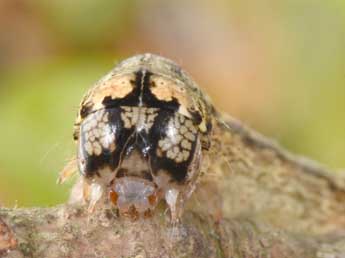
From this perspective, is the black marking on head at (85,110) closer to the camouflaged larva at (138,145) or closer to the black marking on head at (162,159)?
the camouflaged larva at (138,145)

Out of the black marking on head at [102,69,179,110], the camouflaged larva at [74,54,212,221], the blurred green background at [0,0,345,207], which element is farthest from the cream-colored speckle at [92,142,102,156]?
the blurred green background at [0,0,345,207]

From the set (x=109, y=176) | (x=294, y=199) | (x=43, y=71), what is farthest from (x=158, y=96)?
(x=43, y=71)

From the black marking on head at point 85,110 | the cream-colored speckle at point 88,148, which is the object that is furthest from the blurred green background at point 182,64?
the cream-colored speckle at point 88,148

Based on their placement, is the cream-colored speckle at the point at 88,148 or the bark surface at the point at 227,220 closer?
the bark surface at the point at 227,220

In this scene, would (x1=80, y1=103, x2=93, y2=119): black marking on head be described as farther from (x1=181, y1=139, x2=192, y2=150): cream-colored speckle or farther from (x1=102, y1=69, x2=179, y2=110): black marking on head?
(x1=181, y1=139, x2=192, y2=150): cream-colored speckle

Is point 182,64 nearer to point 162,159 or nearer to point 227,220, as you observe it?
point 227,220

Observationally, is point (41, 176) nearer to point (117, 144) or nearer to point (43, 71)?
point (43, 71)

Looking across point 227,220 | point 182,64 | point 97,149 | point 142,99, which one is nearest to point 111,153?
point 97,149
